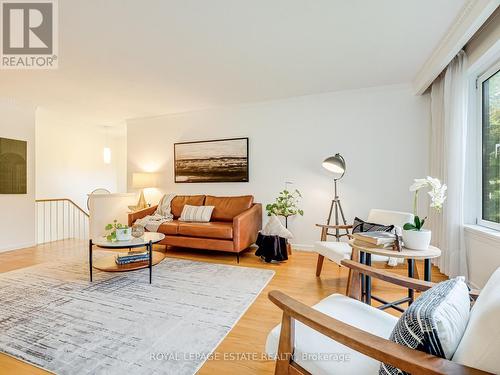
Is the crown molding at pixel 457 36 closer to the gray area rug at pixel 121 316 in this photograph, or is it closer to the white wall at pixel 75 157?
the gray area rug at pixel 121 316

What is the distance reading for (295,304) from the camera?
0.99 m

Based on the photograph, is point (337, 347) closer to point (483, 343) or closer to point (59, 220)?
point (483, 343)

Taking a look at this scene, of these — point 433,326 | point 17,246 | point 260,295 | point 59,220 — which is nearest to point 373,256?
point 260,295

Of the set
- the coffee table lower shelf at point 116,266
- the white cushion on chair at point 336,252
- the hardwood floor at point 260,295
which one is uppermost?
the white cushion on chair at point 336,252

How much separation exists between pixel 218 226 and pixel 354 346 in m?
2.91

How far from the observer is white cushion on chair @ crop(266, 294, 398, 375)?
91 centimetres

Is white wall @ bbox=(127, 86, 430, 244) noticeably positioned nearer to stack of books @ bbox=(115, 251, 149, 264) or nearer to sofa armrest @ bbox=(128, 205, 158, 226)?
sofa armrest @ bbox=(128, 205, 158, 226)

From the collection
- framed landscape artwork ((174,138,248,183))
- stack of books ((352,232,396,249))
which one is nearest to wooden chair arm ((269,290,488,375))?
stack of books ((352,232,396,249))

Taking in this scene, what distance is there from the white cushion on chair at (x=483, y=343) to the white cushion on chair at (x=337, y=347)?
0.31 meters

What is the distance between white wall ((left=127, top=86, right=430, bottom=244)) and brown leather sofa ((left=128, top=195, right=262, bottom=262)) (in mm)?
330

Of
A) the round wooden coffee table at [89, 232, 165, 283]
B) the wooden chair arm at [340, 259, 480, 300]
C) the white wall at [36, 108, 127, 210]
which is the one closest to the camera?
the wooden chair arm at [340, 259, 480, 300]

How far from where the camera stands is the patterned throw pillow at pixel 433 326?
28.8 inches

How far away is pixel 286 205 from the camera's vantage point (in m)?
3.90

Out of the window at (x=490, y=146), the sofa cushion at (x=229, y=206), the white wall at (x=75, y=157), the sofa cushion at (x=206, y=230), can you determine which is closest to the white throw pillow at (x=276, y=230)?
the sofa cushion at (x=206, y=230)
